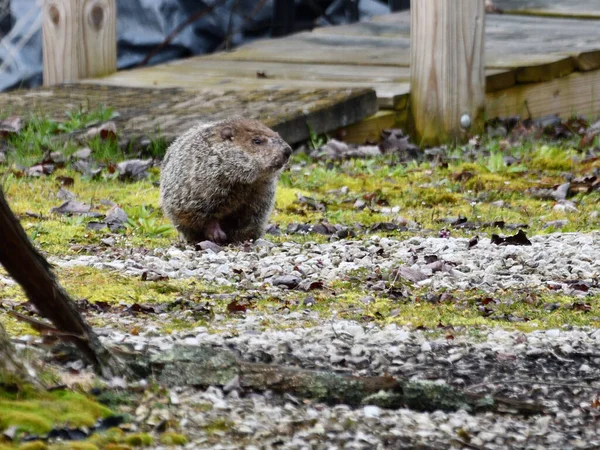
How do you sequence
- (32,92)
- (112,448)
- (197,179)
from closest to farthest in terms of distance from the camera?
(112,448) → (197,179) → (32,92)

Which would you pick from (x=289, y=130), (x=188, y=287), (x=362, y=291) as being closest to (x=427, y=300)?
(x=362, y=291)

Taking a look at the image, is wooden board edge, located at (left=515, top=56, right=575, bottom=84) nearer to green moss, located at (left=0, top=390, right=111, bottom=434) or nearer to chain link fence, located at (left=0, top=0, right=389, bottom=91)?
chain link fence, located at (left=0, top=0, right=389, bottom=91)

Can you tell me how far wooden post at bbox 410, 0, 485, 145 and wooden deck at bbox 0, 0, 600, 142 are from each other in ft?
1.20

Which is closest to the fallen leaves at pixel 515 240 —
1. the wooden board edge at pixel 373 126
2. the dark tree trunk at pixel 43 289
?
the dark tree trunk at pixel 43 289

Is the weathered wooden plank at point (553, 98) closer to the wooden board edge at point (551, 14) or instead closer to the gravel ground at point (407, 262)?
the wooden board edge at point (551, 14)

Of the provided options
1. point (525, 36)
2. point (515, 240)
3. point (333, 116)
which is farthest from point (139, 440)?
point (525, 36)

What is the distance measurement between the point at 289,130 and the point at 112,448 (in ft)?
19.7

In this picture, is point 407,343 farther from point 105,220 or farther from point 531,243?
point 105,220

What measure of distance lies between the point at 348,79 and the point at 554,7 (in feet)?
13.6

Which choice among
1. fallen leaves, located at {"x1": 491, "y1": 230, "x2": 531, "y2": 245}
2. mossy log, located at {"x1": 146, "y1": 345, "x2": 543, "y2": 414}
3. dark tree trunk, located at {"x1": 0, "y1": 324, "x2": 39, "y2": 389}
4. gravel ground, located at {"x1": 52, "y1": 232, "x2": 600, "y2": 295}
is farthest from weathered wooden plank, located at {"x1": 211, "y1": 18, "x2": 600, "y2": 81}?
dark tree trunk, located at {"x1": 0, "y1": 324, "x2": 39, "y2": 389}

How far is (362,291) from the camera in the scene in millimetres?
4785

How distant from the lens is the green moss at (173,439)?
2781 millimetres

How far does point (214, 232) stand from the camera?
20.2 feet

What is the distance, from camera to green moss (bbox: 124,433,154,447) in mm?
2758
